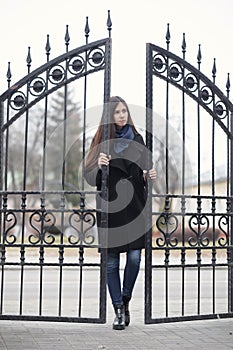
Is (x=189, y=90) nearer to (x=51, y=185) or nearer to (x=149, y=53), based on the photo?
(x=149, y=53)

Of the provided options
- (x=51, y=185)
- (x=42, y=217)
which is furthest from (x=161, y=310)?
(x=51, y=185)

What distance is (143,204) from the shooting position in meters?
7.20

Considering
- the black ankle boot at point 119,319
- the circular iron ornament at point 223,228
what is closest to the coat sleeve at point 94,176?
the black ankle boot at point 119,319

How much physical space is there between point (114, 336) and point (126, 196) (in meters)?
1.44

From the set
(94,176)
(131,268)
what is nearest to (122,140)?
(94,176)

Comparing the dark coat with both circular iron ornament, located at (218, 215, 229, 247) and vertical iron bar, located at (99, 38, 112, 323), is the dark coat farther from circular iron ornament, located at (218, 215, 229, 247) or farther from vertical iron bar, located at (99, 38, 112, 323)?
circular iron ornament, located at (218, 215, 229, 247)

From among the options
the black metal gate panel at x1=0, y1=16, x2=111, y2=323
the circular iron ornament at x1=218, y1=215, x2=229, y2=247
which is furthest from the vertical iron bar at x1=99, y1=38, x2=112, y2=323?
the circular iron ornament at x1=218, y1=215, x2=229, y2=247

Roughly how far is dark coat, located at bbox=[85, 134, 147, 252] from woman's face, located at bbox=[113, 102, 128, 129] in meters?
0.22

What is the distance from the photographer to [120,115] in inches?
282

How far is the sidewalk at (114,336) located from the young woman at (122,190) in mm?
379

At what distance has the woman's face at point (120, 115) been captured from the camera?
23.5ft

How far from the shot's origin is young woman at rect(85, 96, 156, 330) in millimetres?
7094

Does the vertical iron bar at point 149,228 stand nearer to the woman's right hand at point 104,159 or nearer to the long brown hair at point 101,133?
the long brown hair at point 101,133

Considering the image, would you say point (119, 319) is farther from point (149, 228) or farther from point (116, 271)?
point (149, 228)
